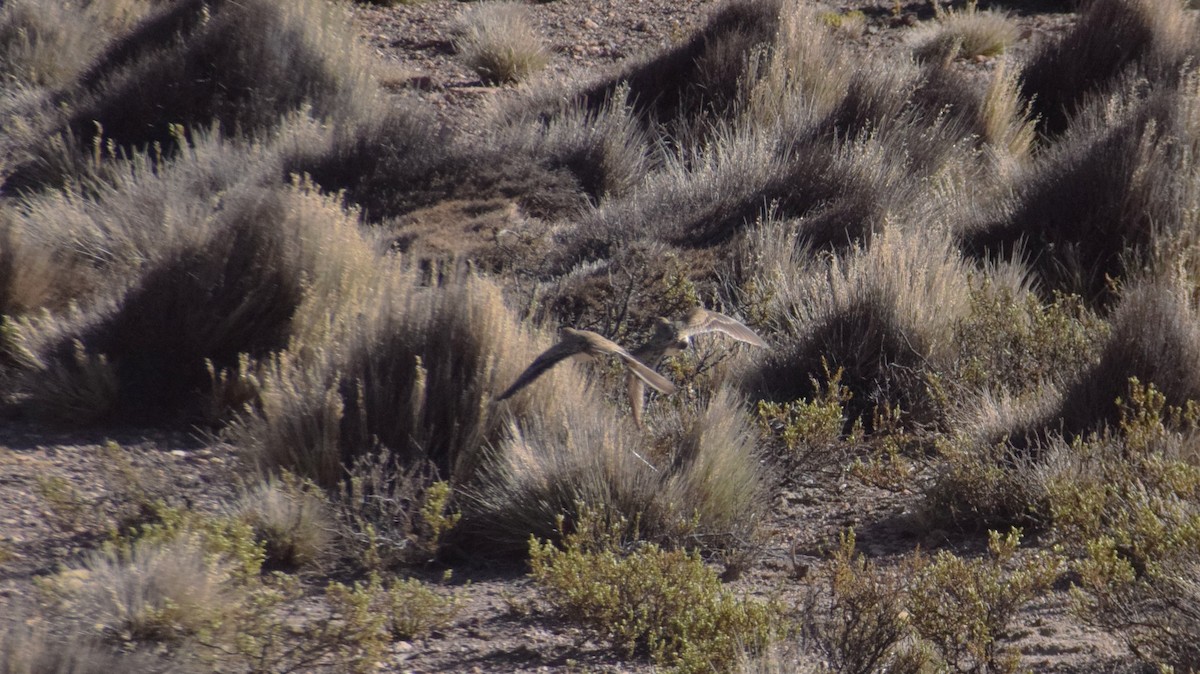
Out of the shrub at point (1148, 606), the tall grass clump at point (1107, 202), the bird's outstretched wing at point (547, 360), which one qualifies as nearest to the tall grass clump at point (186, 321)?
the bird's outstretched wing at point (547, 360)

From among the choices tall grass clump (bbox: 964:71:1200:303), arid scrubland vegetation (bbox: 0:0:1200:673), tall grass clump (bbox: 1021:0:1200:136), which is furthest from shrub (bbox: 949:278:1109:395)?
tall grass clump (bbox: 1021:0:1200:136)

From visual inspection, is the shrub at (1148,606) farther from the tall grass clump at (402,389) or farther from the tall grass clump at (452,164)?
the tall grass clump at (452,164)

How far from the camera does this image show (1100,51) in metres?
12.3

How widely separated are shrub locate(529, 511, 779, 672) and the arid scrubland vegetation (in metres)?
0.02

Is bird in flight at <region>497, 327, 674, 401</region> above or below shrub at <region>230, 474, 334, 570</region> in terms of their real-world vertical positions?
above

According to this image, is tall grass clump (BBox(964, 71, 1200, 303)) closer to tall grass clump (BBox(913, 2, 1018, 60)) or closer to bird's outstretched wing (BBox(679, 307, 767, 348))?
bird's outstretched wing (BBox(679, 307, 767, 348))

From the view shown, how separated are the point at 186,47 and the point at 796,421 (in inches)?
325

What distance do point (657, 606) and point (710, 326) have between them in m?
2.07

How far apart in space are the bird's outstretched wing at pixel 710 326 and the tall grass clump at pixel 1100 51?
7.14 meters

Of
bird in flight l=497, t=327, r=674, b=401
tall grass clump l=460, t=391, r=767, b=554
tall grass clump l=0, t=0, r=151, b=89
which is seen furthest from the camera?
tall grass clump l=0, t=0, r=151, b=89

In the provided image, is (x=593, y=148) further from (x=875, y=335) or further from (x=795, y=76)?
(x=875, y=335)

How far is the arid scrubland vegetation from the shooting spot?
4.15 metres

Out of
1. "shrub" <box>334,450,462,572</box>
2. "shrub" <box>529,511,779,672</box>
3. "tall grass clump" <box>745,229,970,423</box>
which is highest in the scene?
"shrub" <box>529,511,779,672</box>

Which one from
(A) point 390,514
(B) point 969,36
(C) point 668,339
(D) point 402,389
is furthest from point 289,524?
(B) point 969,36
